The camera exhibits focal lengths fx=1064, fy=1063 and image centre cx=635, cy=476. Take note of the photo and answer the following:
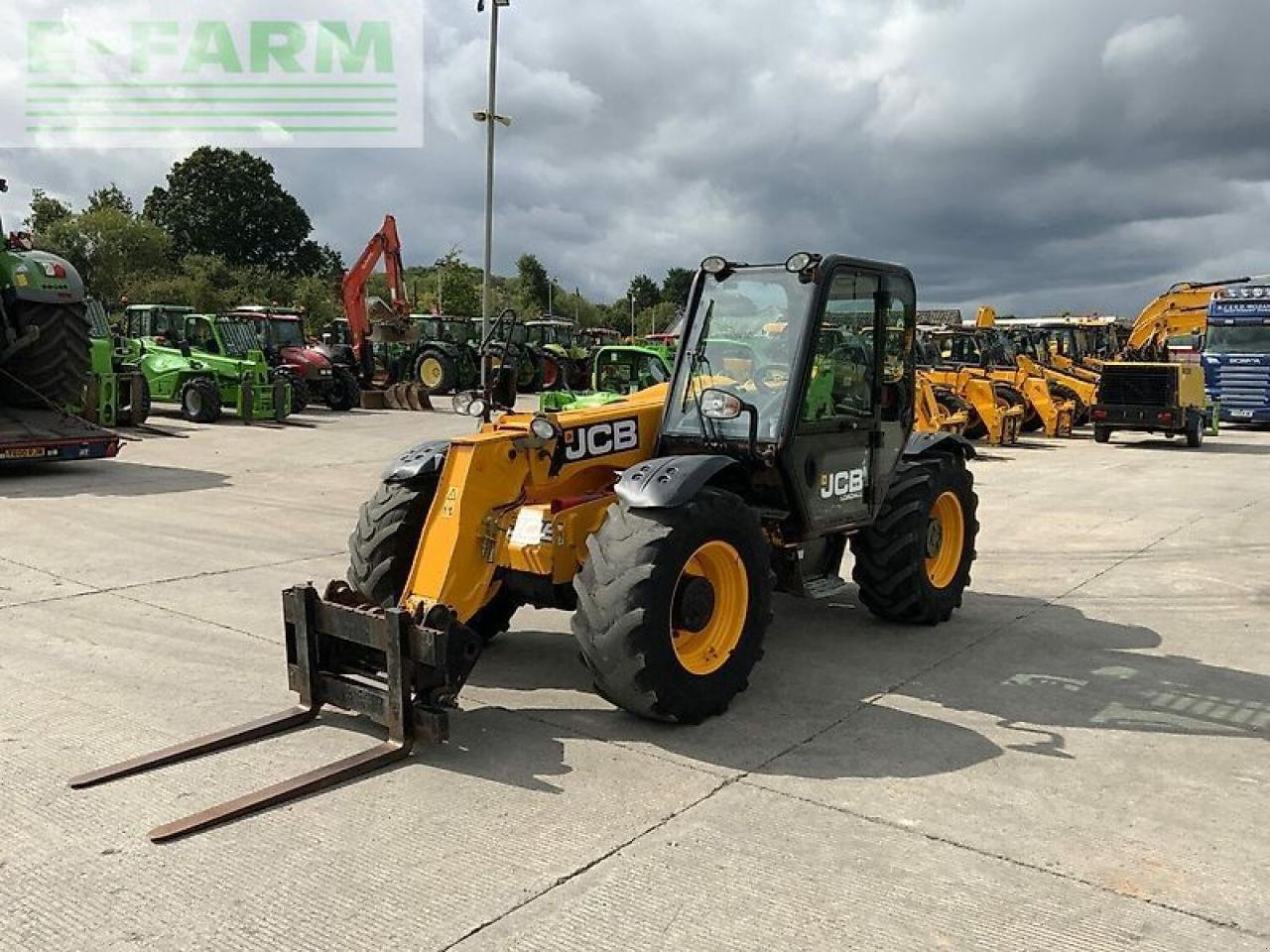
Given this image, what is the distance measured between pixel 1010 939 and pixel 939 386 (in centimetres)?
1687

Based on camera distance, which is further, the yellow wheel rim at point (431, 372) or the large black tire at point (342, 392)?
the yellow wheel rim at point (431, 372)

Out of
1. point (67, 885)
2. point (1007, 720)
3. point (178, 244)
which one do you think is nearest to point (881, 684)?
point (1007, 720)

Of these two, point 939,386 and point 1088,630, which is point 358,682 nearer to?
point 1088,630

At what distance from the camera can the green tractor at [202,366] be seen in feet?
63.5

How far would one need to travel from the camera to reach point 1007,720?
486 cm

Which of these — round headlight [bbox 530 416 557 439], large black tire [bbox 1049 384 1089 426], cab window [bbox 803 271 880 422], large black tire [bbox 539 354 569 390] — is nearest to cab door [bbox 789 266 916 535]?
cab window [bbox 803 271 880 422]

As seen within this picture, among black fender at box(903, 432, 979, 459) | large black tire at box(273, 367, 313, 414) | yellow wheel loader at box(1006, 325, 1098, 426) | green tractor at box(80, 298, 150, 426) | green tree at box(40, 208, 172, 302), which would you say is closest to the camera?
black fender at box(903, 432, 979, 459)

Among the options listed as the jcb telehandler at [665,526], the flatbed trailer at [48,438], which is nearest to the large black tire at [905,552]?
the jcb telehandler at [665,526]

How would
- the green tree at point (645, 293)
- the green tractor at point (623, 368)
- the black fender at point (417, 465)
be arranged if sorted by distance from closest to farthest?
1. the black fender at point (417, 465)
2. the green tractor at point (623, 368)
3. the green tree at point (645, 293)

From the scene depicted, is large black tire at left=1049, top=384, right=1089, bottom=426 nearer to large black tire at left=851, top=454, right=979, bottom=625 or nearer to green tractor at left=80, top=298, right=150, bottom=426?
large black tire at left=851, top=454, right=979, bottom=625

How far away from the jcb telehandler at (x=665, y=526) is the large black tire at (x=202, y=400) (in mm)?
15066

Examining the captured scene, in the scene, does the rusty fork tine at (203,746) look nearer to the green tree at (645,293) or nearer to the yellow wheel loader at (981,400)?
the yellow wheel loader at (981,400)

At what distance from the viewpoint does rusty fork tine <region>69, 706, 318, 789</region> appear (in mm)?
4004

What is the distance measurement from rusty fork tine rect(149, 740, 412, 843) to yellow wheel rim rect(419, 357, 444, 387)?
2389 cm
